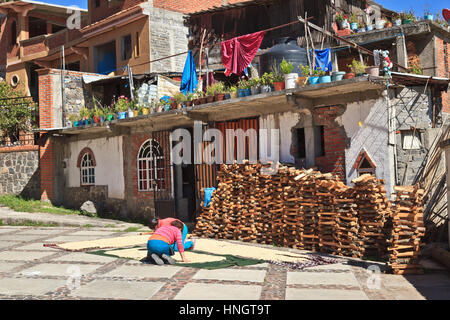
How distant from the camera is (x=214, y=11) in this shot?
22.7 m

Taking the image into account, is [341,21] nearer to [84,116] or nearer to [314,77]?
[314,77]

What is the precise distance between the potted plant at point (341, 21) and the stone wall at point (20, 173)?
13912 mm

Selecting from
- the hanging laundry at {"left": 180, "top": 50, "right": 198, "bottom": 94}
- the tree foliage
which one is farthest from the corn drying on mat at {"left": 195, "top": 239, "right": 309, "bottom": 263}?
the tree foliage

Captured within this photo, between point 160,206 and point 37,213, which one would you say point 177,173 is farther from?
point 37,213

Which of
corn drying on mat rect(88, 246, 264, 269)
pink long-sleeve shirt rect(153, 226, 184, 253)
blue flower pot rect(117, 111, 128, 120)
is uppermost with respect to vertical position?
blue flower pot rect(117, 111, 128, 120)

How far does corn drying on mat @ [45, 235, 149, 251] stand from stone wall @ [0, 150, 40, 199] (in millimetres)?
9497

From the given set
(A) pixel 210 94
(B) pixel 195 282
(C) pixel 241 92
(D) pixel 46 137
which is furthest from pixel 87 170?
(B) pixel 195 282

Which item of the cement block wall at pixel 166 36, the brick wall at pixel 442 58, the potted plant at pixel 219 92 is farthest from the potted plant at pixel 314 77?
the cement block wall at pixel 166 36

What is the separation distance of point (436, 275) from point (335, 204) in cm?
267

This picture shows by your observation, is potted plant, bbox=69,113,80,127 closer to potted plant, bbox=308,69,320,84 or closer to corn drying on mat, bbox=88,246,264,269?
corn drying on mat, bbox=88,246,264,269

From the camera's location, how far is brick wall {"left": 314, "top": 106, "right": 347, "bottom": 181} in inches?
466

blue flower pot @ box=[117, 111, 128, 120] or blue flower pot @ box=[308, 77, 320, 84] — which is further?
blue flower pot @ box=[117, 111, 128, 120]
